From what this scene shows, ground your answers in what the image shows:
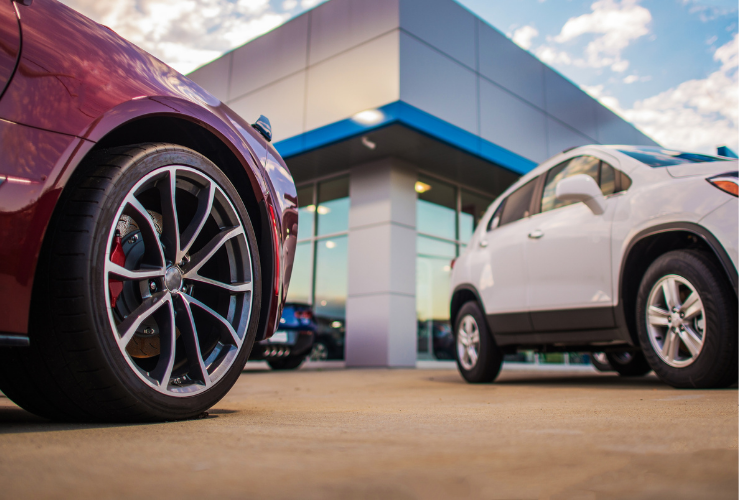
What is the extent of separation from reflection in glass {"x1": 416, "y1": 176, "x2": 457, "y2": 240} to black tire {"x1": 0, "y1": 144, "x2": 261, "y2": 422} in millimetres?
10446

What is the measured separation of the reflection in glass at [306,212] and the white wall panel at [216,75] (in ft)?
11.1

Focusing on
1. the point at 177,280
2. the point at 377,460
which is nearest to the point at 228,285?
the point at 177,280

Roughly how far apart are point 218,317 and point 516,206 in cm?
387

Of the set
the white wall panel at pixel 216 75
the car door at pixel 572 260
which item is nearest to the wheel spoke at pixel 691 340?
the car door at pixel 572 260

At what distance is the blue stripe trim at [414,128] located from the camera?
33.1ft

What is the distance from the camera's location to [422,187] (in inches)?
494

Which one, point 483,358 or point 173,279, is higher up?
point 173,279

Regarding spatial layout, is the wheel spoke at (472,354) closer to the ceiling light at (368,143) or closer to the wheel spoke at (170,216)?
the wheel spoke at (170,216)

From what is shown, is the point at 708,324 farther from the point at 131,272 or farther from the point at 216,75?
the point at 216,75

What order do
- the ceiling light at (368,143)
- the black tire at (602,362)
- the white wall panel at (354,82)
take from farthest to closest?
the ceiling light at (368,143) < the white wall panel at (354,82) < the black tire at (602,362)

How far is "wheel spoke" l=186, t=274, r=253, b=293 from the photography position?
2.08 m

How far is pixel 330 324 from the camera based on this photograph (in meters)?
11.8

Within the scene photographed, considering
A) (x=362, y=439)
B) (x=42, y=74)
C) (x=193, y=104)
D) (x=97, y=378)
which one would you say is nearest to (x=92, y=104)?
(x=42, y=74)

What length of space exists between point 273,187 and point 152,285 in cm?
80
